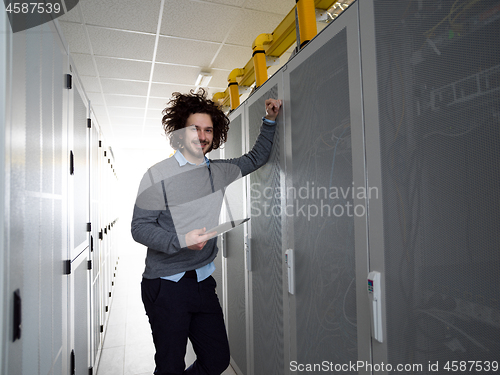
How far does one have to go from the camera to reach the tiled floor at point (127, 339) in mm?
2463

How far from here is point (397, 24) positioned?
2.64 feet

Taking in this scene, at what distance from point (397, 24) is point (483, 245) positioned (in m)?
0.57

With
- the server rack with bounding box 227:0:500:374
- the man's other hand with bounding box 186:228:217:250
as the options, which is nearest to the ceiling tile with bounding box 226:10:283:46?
the server rack with bounding box 227:0:500:374

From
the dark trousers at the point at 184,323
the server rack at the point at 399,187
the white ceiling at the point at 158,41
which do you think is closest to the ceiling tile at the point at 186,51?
the white ceiling at the point at 158,41

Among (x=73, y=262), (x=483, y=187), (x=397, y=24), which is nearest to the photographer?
(x=483, y=187)

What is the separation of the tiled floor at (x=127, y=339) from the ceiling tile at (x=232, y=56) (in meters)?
3.09

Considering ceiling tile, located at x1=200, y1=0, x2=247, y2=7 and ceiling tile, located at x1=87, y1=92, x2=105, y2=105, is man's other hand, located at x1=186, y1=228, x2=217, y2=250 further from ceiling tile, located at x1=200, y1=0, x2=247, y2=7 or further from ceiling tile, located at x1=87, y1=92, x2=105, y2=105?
ceiling tile, located at x1=87, y1=92, x2=105, y2=105

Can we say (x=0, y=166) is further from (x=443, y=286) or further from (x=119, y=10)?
(x=119, y=10)

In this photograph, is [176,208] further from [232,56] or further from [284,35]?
[232,56]

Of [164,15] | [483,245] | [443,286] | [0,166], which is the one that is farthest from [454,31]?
[164,15]

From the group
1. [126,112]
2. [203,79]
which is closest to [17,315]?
[203,79]

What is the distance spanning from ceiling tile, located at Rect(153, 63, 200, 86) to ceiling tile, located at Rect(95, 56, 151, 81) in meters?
0.12

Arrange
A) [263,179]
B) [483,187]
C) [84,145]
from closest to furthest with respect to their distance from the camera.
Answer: [483,187]
[263,179]
[84,145]

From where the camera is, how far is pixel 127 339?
2965mm
